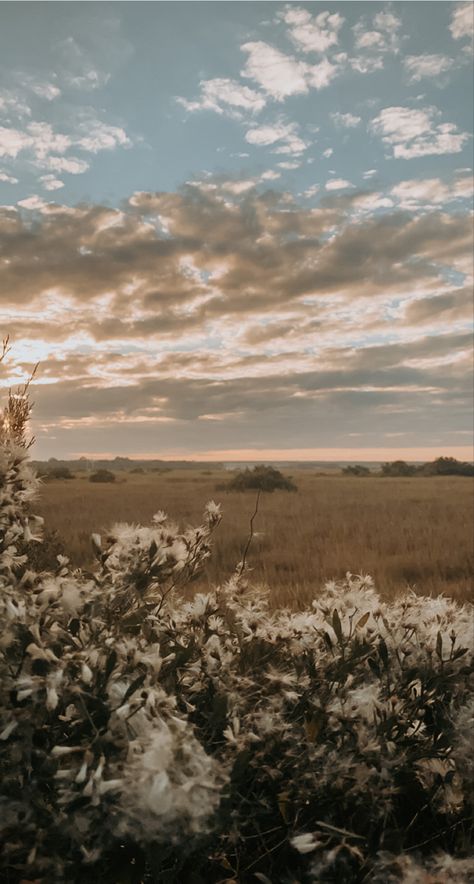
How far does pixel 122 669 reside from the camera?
200 centimetres

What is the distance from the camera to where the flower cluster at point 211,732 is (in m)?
1.76

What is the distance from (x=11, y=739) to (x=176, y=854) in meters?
0.54

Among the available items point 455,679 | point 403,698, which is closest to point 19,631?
point 403,698

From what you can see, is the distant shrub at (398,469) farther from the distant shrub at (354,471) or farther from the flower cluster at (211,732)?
the flower cluster at (211,732)

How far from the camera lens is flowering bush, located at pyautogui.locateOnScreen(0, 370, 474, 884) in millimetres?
1758

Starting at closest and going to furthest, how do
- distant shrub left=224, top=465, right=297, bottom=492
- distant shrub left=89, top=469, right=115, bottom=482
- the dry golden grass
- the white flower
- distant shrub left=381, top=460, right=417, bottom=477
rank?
the white flower, the dry golden grass, distant shrub left=224, top=465, right=297, bottom=492, distant shrub left=89, top=469, right=115, bottom=482, distant shrub left=381, top=460, right=417, bottom=477

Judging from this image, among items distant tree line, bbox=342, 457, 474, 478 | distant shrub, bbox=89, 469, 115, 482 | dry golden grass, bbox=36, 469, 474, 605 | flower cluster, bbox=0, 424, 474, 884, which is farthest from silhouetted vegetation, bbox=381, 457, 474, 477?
flower cluster, bbox=0, 424, 474, 884

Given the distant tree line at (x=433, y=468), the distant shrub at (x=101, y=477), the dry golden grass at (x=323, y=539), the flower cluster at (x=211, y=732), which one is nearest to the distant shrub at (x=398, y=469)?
the distant tree line at (x=433, y=468)

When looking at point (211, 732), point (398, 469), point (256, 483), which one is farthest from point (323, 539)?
point (398, 469)

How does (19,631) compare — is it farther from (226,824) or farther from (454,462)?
(454,462)

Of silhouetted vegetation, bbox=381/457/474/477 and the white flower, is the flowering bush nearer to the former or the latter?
the white flower

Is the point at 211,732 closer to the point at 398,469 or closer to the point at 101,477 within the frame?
the point at 101,477

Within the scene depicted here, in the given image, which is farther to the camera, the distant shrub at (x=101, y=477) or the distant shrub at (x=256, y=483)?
the distant shrub at (x=101, y=477)

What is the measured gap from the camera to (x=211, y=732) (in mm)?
Result: 2227
